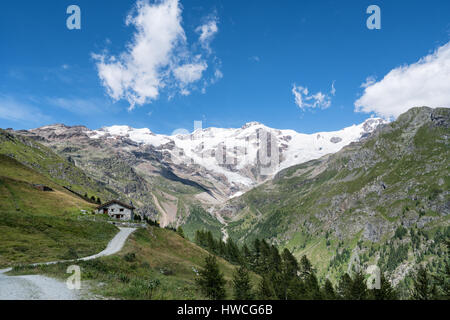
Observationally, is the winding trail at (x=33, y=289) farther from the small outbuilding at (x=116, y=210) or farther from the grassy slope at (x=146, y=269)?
the small outbuilding at (x=116, y=210)

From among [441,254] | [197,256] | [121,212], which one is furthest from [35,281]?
[441,254]

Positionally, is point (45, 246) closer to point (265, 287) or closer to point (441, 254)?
point (265, 287)

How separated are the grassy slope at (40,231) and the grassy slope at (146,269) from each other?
6.59 m

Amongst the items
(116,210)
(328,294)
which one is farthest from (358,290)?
(116,210)

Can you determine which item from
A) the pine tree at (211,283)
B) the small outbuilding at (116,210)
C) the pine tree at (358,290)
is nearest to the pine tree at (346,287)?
the pine tree at (358,290)

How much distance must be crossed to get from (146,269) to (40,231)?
22.6 m

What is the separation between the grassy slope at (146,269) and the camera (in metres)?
22.2

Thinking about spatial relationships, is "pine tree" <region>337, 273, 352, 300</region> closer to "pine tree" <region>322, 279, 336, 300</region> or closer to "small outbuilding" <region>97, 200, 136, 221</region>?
"pine tree" <region>322, 279, 336, 300</region>

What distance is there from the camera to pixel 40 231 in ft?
159

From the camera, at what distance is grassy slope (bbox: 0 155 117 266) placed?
3638cm

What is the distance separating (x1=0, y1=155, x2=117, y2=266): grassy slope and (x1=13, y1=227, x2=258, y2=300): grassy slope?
659 centimetres

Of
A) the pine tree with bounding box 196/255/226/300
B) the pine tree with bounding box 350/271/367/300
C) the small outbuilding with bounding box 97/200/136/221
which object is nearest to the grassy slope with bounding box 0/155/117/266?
the small outbuilding with bounding box 97/200/136/221
